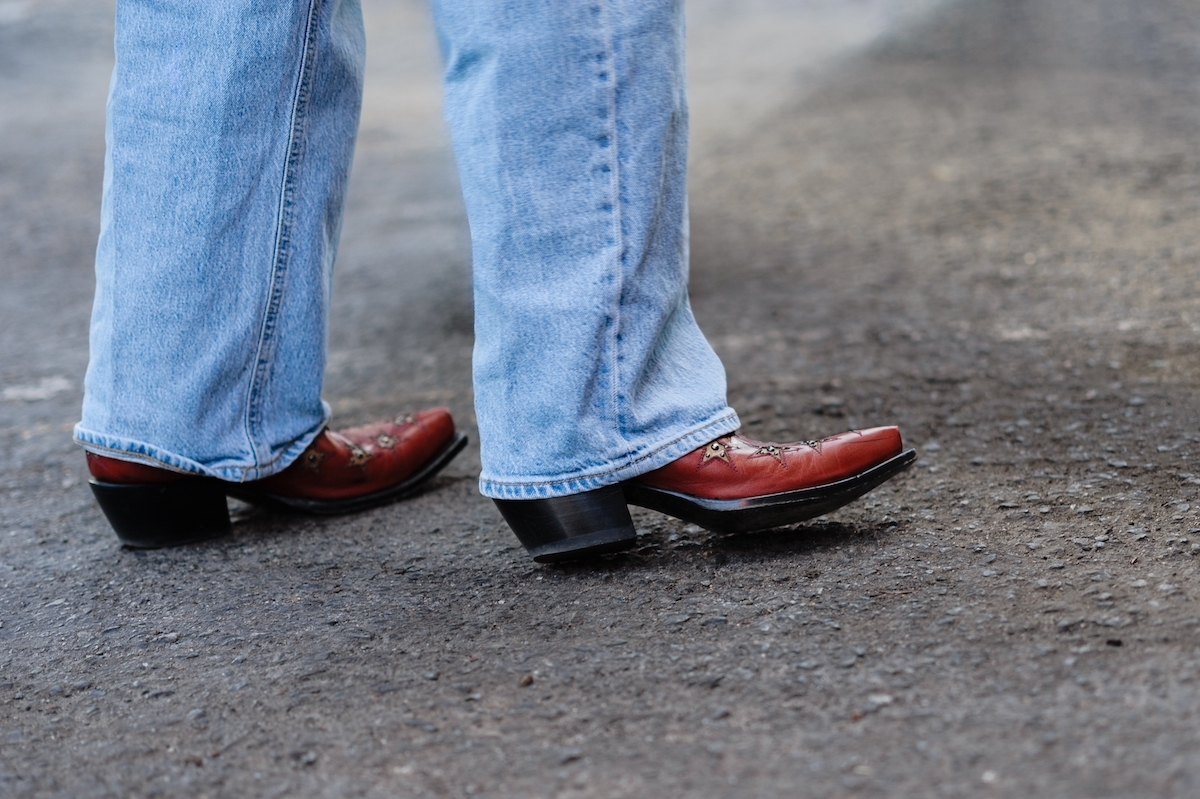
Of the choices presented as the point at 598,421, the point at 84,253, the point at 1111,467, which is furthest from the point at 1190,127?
the point at 84,253

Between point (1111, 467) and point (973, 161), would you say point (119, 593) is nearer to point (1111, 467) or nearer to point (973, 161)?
point (1111, 467)

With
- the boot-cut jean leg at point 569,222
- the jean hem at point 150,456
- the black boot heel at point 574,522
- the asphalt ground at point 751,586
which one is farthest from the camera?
the jean hem at point 150,456

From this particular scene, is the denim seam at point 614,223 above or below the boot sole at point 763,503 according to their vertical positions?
above

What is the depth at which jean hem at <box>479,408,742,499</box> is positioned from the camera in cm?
129

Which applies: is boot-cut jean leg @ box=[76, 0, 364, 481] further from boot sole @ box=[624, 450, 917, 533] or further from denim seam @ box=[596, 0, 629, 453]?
boot sole @ box=[624, 450, 917, 533]

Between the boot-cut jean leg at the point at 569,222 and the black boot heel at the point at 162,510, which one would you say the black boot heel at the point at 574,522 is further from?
the black boot heel at the point at 162,510

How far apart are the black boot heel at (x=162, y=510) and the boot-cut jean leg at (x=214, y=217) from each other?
0.21 feet

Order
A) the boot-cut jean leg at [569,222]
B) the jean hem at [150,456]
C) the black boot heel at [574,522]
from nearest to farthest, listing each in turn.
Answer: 1. the boot-cut jean leg at [569,222]
2. the black boot heel at [574,522]
3. the jean hem at [150,456]

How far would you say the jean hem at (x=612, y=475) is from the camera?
4.23 feet

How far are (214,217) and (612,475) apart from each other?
597 millimetres

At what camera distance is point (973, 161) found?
12.3 ft

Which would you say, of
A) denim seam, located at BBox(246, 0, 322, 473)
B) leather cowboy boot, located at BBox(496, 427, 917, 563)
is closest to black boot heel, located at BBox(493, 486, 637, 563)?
leather cowboy boot, located at BBox(496, 427, 917, 563)

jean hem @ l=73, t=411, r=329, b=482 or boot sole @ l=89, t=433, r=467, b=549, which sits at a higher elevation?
jean hem @ l=73, t=411, r=329, b=482

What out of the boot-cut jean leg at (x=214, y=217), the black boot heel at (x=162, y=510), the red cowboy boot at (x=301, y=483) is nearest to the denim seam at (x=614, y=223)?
the boot-cut jean leg at (x=214, y=217)
